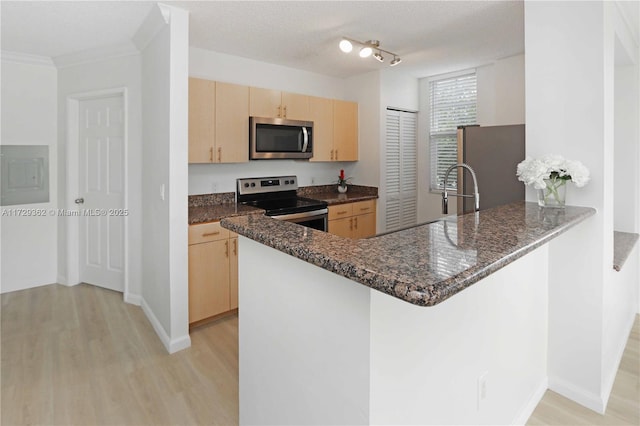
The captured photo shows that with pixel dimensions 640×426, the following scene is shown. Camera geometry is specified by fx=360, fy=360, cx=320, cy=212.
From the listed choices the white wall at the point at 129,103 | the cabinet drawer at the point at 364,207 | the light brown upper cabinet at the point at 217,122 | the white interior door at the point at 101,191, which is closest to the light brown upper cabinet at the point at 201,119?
the light brown upper cabinet at the point at 217,122

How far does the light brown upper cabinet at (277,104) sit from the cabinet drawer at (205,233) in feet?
4.13

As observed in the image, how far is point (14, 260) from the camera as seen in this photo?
3799 millimetres

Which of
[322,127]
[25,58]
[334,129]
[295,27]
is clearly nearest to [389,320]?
[295,27]

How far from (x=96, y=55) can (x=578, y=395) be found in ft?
15.4

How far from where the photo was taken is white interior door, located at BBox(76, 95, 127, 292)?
366 centimetres

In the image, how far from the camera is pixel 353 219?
418 centimetres

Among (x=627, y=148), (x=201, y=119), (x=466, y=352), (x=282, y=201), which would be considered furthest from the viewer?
(x=282, y=201)

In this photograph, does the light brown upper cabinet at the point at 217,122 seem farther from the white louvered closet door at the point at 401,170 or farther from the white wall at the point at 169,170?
the white louvered closet door at the point at 401,170

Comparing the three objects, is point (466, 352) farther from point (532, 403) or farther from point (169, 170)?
point (169, 170)

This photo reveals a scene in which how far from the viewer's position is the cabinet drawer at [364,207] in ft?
13.8

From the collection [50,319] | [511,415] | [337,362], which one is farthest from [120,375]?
[511,415]

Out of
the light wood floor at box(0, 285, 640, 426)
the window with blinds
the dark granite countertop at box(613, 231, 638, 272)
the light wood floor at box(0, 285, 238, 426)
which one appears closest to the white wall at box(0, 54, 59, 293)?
the light wood floor at box(0, 285, 238, 426)

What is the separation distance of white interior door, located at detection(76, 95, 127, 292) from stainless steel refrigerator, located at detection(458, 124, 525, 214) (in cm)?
320

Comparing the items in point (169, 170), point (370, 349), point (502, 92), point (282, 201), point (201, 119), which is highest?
point (502, 92)
